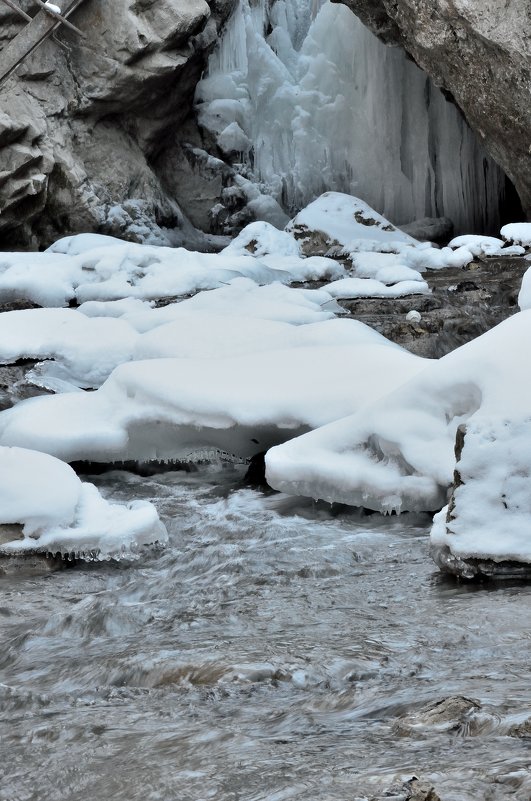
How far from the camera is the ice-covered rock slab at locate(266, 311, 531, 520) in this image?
10.2ft

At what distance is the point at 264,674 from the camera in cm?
222

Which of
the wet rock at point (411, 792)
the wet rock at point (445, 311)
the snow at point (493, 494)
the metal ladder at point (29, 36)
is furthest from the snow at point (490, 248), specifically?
the wet rock at point (411, 792)

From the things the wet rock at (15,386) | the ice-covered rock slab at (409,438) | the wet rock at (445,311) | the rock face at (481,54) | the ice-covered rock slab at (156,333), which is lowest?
the wet rock at (15,386)

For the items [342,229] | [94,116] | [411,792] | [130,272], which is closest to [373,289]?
[130,272]

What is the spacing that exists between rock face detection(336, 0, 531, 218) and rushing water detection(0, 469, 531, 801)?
706cm

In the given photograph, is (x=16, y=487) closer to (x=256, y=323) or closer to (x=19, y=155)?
(x=256, y=323)

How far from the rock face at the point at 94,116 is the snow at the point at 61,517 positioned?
8544 millimetres

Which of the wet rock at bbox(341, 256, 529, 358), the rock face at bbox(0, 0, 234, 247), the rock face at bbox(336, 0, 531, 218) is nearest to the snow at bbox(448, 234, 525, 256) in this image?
the rock face at bbox(336, 0, 531, 218)

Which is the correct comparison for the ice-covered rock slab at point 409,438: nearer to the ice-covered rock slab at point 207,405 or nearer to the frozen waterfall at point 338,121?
the ice-covered rock slab at point 207,405

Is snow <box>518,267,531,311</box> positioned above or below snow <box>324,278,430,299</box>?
above

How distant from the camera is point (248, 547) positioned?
142 inches

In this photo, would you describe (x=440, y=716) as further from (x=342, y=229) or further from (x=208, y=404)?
(x=342, y=229)

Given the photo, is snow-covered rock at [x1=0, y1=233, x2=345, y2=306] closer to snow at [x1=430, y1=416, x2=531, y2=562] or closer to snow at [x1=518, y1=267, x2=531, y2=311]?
snow at [x1=518, y1=267, x2=531, y2=311]

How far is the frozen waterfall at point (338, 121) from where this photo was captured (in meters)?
14.4
